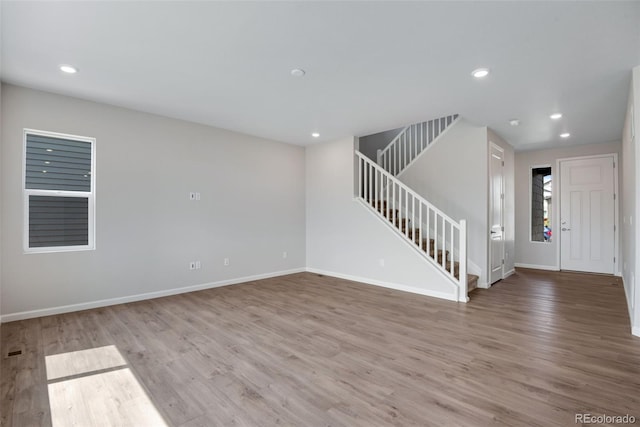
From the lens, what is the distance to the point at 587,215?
19.8ft

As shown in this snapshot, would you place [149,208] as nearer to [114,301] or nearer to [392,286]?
[114,301]

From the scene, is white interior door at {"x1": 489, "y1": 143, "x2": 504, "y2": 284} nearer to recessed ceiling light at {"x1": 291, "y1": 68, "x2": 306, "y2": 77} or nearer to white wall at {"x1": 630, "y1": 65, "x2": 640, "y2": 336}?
white wall at {"x1": 630, "y1": 65, "x2": 640, "y2": 336}

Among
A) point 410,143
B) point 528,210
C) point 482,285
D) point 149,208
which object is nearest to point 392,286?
point 482,285

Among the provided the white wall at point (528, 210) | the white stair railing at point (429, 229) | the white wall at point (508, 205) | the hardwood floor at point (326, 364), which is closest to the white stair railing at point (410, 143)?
the white stair railing at point (429, 229)

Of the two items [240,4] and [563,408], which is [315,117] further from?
[563,408]

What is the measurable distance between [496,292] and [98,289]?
220 inches

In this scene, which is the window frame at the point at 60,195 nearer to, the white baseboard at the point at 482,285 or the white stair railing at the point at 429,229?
the white stair railing at the point at 429,229

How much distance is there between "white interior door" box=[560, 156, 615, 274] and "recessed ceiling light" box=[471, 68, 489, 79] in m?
4.82

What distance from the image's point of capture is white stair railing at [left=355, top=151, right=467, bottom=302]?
4.14 meters

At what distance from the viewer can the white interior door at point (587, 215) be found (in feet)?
19.1

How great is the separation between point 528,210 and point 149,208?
7513 millimetres

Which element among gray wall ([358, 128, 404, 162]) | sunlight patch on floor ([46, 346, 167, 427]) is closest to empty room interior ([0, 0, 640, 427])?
sunlight patch on floor ([46, 346, 167, 427])

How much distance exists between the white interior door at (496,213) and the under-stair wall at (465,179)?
0.62 ft

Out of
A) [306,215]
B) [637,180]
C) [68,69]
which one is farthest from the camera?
[306,215]
